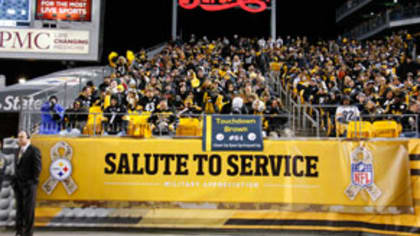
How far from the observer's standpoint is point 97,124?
773cm

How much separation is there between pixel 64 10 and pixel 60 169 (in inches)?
440

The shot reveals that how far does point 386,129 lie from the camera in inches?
285

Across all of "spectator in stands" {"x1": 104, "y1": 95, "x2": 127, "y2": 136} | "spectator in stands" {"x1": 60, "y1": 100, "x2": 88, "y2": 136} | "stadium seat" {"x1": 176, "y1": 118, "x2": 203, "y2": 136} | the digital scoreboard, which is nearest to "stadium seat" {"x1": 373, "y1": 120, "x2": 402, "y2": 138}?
"stadium seat" {"x1": 176, "y1": 118, "x2": 203, "y2": 136}

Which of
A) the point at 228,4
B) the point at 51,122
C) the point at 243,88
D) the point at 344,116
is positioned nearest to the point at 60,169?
the point at 51,122

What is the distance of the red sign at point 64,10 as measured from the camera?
53.6ft

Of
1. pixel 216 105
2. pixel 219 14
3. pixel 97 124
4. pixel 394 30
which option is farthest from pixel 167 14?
pixel 97 124

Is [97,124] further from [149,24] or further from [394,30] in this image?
[394,30]

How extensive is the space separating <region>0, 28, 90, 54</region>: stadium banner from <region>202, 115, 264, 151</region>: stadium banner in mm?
10777

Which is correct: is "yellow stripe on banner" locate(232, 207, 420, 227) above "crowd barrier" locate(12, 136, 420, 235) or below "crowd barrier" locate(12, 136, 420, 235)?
below

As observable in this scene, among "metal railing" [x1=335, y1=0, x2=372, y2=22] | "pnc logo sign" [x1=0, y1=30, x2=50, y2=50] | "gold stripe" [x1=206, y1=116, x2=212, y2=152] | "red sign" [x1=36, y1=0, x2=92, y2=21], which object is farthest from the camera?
"metal railing" [x1=335, y1=0, x2=372, y2=22]

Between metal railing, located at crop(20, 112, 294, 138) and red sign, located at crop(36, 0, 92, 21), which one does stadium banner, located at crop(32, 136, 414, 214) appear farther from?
red sign, located at crop(36, 0, 92, 21)

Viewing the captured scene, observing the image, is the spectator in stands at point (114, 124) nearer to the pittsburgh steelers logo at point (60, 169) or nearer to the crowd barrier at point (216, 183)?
the crowd barrier at point (216, 183)

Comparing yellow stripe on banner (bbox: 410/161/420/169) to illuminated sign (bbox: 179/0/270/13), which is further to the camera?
illuminated sign (bbox: 179/0/270/13)

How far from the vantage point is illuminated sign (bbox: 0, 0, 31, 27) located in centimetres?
1609
